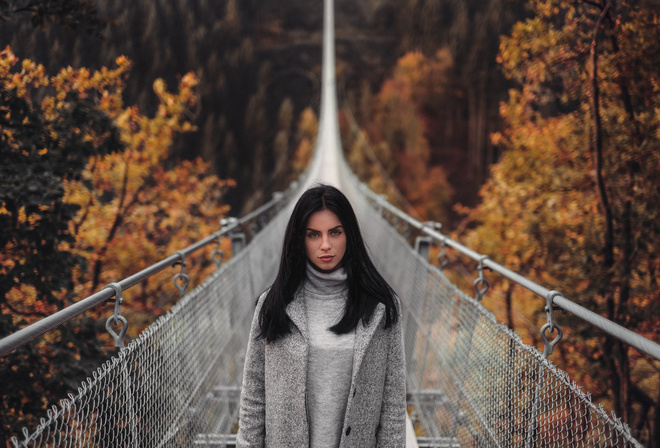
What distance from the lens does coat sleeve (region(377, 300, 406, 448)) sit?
1045 millimetres

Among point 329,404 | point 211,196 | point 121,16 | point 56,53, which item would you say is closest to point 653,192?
point 329,404

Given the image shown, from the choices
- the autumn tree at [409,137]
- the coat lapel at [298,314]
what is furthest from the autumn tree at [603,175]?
the autumn tree at [409,137]

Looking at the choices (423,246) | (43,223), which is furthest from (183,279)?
(43,223)

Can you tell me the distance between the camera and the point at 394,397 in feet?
3.43

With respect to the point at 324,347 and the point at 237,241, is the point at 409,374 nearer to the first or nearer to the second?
the point at 237,241

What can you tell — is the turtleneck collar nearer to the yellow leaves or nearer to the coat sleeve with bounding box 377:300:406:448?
the coat sleeve with bounding box 377:300:406:448

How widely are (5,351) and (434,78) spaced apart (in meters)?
20.0

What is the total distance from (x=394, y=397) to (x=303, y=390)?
17 centimetres

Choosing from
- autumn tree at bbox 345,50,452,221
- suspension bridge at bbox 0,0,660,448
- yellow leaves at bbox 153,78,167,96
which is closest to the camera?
suspension bridge at bbox 0,0,660,448

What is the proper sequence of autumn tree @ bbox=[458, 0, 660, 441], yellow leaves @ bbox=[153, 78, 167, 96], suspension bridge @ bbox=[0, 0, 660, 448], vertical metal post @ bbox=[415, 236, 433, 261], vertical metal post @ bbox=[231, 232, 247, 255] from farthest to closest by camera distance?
yellow leaves @ bbox=[153, 78, 167, 96] < autumn tree @ bbox=[458, 0, 660, 441] < vertical metal post @ bbox=[231, 232, 247, 255] < vertical metal post @ bbox=[415, 236, 433, 261] < suspension bridge @ bbox=[0, 0, 660, 448]

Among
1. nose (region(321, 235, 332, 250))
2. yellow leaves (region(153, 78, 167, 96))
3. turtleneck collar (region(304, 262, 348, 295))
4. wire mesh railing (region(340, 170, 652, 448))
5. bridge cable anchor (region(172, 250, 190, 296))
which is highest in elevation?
yellow leaves (region(153, 78, 167, 96))

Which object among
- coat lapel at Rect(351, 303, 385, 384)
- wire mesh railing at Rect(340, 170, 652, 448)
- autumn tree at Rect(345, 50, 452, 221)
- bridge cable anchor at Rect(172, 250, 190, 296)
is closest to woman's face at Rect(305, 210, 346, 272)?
coat lapel at Rect(351, 303, 385, 384)

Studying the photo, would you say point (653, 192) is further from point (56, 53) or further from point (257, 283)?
point (56, 53)

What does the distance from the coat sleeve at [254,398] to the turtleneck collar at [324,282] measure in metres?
0.11
